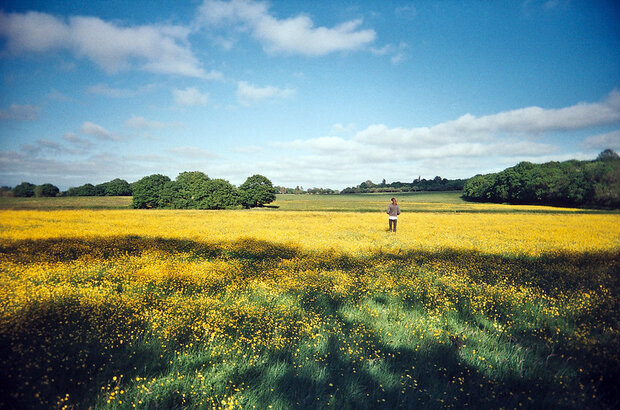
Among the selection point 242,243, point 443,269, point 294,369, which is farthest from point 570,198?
point 294,369

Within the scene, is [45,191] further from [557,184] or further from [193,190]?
[557,184]

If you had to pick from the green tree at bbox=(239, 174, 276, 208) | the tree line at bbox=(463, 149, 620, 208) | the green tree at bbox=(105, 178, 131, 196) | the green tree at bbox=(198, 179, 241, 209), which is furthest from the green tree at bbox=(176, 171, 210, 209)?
the tree line at bbox=(463, 149, 620, 208)

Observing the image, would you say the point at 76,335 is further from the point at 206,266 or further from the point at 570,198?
the point at 570,198

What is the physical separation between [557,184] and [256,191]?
72.7 metres

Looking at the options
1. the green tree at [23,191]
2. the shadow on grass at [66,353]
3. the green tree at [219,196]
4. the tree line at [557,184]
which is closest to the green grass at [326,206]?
the tree line at [557,184]

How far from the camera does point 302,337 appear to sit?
14.7ft

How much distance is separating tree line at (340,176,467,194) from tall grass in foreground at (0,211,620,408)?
121884 mm

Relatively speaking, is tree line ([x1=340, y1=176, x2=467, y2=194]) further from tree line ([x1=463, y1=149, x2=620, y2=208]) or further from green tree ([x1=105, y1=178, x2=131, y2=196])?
green tree ([x1=105, y1=178, x2=131, y2=196])

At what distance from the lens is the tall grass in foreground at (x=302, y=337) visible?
10.4ft

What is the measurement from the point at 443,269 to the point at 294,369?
23.9 ft

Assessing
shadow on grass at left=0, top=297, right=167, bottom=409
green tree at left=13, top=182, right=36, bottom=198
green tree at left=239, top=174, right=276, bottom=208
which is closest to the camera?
shadow on grass at left=0, top=297, right=167, bottom=409

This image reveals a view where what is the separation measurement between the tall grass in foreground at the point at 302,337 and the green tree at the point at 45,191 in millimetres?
93232

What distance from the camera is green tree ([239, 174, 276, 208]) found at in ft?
205

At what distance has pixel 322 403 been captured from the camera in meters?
3.01
